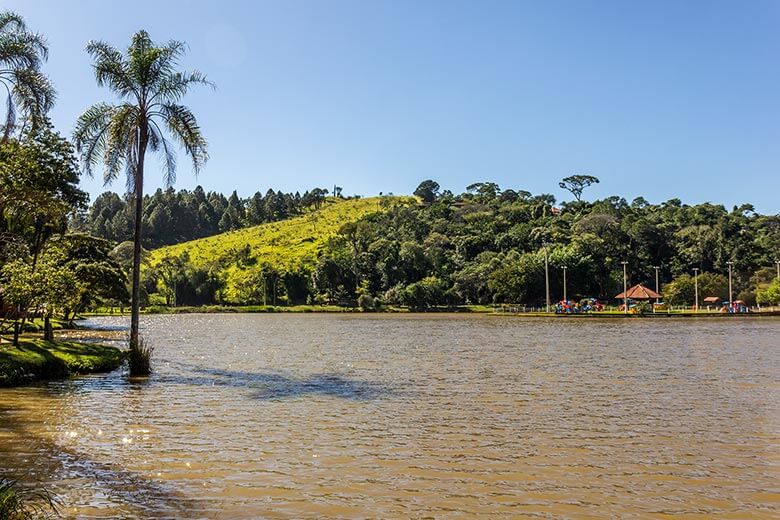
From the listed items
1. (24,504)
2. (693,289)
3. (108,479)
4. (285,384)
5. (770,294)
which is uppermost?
(693,289)

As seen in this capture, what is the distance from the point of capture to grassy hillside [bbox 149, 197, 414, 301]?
142 m

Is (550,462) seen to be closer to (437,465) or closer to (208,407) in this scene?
(437,465)

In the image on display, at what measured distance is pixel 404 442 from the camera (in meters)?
13.8

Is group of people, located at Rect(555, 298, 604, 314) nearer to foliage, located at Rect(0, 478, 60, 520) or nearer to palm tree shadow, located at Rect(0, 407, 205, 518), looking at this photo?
palm tree shadow, located at Rect(0, 407, 205, 518)

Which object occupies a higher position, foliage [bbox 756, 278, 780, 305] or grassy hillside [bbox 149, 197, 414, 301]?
grassy hillside [bbox 149, 197, 414, 301]

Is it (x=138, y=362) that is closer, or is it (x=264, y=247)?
(x=138, y=362)

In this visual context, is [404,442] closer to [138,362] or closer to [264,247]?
[138,362]

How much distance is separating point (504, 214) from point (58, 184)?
13603cm

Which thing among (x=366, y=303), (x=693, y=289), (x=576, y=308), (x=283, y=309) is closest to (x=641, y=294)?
(x=576, y=308)

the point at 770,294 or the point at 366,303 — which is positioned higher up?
the point at 770,294

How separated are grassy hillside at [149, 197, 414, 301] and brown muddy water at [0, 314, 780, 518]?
112557 millimetres

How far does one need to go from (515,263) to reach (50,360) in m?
96.9

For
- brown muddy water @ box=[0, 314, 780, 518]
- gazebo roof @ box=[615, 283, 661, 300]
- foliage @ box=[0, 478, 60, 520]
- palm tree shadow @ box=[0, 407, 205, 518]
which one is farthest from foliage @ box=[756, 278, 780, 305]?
foliage @ box=[0, 478, 60, 520]

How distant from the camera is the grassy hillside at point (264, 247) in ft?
467
